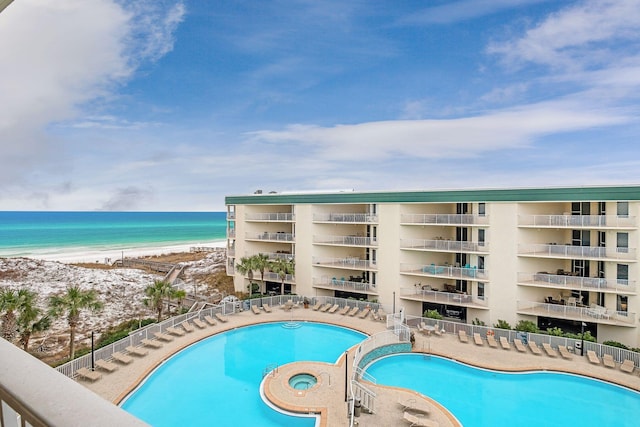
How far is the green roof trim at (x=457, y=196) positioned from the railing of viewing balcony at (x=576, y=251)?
118 inches

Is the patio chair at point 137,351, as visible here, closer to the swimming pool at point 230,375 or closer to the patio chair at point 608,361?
the swimming pool at point 230,375

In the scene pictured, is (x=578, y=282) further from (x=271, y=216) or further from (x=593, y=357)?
(x=271, y=216)

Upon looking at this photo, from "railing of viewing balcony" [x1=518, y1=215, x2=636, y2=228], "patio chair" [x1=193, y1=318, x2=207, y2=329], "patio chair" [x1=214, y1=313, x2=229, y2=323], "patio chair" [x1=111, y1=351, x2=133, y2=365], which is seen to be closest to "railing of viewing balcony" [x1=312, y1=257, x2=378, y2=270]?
"patio chair" [x1=214, y1=313, x2=229, y2=323]

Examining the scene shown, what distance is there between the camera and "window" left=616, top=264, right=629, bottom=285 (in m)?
21.7

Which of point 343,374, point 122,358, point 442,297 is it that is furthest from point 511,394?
point 122,358

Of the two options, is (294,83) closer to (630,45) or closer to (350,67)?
(350,67)

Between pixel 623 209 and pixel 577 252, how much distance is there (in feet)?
11.4

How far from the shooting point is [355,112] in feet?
99.6

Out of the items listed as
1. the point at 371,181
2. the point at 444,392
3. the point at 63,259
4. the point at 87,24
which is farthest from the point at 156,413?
the point at 63,259

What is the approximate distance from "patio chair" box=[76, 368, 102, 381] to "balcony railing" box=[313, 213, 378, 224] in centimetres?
1881

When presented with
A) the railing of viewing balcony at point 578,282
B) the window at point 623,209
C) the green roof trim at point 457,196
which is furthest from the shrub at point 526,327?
the window at point 623,209

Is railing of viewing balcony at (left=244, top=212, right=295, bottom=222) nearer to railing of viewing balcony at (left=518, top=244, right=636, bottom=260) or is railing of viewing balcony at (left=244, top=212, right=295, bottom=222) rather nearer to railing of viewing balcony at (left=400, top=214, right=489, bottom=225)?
railing of viewing balcony at (left=400, top=214, right=489, bottom=225)

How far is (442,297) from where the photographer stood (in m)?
26.4

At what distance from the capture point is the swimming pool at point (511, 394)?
1488 centimetres
